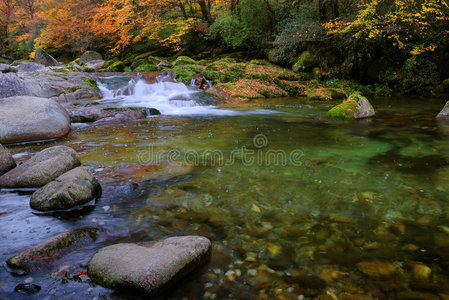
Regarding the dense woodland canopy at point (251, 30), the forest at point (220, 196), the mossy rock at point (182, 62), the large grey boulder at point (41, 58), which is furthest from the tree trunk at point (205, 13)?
the large grey boulder at point (41, 58)

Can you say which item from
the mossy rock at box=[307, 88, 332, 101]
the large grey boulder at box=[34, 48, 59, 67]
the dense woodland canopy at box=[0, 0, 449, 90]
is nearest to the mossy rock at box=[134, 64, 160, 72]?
the dense woodland canopy at box=[0, 0, 449, 90]

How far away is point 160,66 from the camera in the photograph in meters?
18.6

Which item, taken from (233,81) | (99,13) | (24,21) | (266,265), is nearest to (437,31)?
(233,81)

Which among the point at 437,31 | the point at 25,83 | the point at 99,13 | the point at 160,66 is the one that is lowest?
the point at 25,83

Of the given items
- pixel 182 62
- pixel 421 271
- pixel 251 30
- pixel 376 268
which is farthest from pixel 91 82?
pixel 421 271

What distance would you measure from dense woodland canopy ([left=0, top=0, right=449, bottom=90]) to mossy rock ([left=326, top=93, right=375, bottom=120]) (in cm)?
Result: 415

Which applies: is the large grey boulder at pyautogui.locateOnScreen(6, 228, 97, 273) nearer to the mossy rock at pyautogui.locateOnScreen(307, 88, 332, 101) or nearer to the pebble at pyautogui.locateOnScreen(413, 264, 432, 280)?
the pebble at pyautogui.locateOnScreen(413, 264, 432, 280)

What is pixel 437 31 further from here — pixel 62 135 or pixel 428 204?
pixel 62 135

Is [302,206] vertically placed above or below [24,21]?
below

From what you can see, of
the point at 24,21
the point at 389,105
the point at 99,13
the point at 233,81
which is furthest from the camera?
the point at 24,21

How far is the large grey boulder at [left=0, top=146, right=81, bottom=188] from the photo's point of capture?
412cm

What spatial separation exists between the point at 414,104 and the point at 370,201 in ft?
35.9

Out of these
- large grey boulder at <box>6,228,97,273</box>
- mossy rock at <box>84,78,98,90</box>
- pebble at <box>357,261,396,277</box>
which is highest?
mossy rock at <box>84,78,98,90</box>

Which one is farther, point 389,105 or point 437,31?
point 437,31
